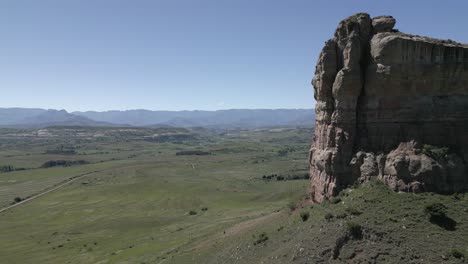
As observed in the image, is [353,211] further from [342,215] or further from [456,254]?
[456,254]

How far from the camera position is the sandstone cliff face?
4094cm

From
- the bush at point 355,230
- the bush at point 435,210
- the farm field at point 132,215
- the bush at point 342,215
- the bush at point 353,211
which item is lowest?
the farm field at point 132,215

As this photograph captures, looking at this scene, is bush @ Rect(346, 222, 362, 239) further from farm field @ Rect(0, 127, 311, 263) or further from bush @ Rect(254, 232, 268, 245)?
farm field @ Rect(0, 127, 311, 263)

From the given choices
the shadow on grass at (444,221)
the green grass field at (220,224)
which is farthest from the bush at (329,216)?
the shadow on grass at (444,221)

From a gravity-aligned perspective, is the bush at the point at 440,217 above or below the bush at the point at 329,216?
above

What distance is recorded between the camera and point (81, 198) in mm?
156375

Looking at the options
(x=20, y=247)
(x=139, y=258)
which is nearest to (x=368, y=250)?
(x=139, y=258)

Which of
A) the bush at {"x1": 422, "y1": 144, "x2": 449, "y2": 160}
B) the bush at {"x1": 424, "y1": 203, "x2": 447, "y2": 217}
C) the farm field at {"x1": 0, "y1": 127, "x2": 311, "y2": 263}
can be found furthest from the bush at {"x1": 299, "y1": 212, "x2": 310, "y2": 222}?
the bush at {"x1": 422, "y1": 144, "x2": 449, "y2": 160}

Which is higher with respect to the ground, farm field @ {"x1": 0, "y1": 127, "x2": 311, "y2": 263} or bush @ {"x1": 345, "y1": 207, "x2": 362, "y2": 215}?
bush @ {"x1": 345, "y1": 207, "x2": 362, "y2": 215}

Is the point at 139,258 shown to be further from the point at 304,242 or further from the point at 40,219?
the point at 40,219

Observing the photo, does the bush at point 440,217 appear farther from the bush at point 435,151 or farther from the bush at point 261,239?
the bush at point 261,239

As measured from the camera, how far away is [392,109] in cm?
4359

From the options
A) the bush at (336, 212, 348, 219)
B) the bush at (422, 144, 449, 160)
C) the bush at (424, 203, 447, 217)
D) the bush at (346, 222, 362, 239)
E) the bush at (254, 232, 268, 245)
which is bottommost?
the bush at (254, 232, 268, 245)

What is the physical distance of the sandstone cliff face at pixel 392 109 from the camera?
4094 centimetres
